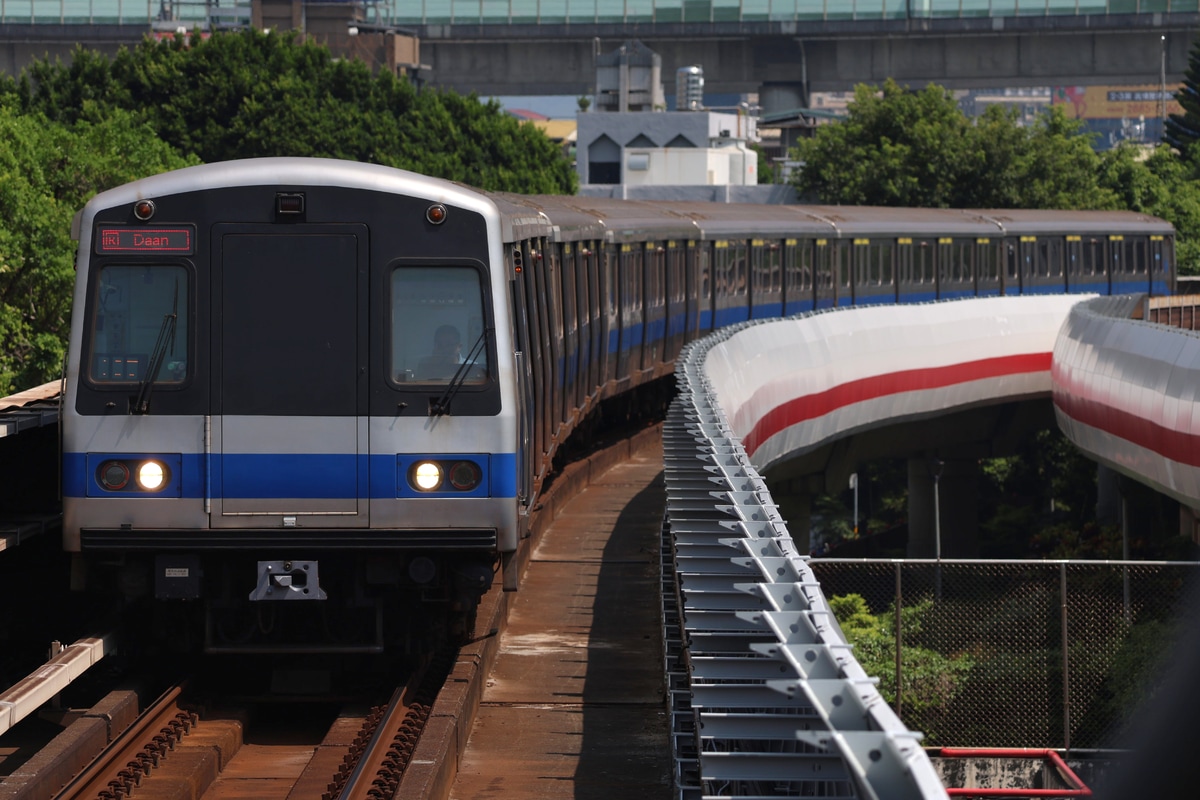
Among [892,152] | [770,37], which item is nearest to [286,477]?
[892,152]

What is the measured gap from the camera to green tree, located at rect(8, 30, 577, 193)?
1829 inches

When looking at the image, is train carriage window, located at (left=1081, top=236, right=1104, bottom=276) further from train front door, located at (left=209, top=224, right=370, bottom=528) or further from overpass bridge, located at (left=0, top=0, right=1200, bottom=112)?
train front door, located at (left=209, top=224, right=370, bottom=528)

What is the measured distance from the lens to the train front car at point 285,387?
9008 mm

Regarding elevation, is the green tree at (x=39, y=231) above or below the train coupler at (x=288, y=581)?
above

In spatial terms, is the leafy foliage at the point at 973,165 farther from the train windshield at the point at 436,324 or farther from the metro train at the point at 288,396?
the metro train at the point at 288,396

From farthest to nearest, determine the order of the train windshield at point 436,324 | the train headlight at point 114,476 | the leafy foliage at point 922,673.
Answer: the leafy foliage at point 922,673, the train windshield at point 436,324, the train headlight at point 114,476

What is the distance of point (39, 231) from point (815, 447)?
11.1 metres

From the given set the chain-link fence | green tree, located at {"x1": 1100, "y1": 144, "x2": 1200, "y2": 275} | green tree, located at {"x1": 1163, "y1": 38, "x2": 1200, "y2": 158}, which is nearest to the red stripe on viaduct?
the chain-link fence

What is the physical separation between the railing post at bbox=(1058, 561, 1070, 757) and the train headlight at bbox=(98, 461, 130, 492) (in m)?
4.98

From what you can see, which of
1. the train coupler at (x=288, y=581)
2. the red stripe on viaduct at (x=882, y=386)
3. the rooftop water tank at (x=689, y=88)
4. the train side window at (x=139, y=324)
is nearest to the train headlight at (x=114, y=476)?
the train side window at (x=139, y=324)

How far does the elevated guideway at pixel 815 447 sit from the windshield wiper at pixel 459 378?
3.82 feet

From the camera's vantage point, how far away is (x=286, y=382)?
9.11m

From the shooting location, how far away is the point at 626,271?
21.2 metres

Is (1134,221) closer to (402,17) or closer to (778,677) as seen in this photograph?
(402,17)
